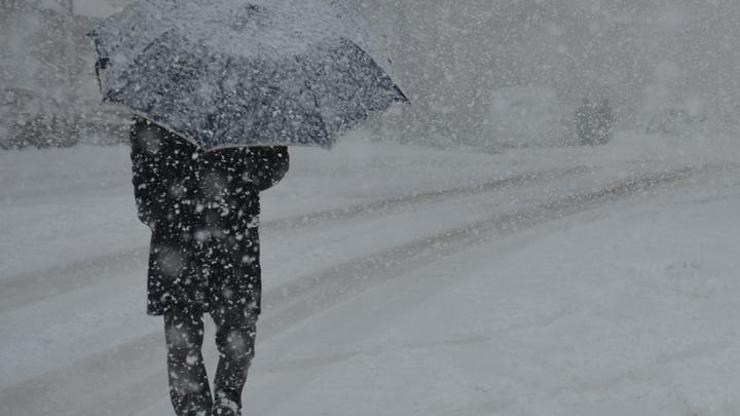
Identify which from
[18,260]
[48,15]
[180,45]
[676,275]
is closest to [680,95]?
[48,15]

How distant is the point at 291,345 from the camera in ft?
16.7

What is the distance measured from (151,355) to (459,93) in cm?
1770

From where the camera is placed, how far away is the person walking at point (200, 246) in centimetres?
282

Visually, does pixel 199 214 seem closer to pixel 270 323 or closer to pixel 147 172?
pixel 147 172

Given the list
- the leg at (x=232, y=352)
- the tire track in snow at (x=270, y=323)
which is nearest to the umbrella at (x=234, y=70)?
the leg at (x=232, y=352)

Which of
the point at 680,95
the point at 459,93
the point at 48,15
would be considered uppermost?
the point at 48,15

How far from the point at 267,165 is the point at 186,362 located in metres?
0.92

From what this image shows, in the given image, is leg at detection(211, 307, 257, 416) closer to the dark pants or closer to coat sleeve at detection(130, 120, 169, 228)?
the dark pants

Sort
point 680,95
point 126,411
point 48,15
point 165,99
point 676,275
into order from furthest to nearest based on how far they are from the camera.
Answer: point 680,95 < point 48,15 < point 676,275 < point 126,411 < point 165,99

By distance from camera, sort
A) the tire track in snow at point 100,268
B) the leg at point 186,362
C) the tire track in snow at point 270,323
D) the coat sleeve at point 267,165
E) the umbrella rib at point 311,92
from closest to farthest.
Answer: the umbrella rib at point 311,92 < the coat sleeve at point 267,165 < the leg at point 186,362 < the tire track in snow at point 270,323 < the tire track in snow at point 100,268

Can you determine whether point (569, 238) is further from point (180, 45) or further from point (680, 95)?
point (680, 95)

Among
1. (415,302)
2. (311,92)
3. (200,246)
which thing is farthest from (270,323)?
(311,92)

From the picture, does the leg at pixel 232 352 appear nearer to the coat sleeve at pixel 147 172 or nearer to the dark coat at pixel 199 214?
the dark coat at pixel 199 214

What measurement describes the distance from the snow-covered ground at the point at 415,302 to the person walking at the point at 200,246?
96 cm
